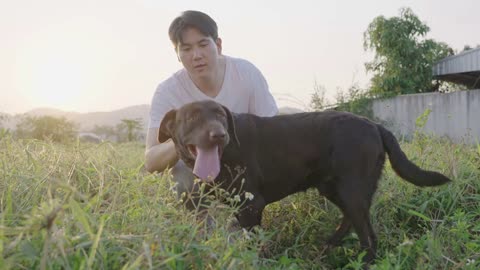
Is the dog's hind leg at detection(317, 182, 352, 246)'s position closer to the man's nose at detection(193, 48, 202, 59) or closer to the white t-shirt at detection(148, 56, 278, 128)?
the white t-shirt at detection(148, 56, 278, 128)

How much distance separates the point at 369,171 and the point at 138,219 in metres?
1.67

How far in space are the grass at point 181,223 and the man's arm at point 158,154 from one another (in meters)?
0.38

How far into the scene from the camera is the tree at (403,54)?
19.8m

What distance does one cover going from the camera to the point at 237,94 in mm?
3900

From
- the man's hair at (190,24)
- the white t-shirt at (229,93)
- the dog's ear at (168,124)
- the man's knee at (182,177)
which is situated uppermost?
the man's hair at (190,24)

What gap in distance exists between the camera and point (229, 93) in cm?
387

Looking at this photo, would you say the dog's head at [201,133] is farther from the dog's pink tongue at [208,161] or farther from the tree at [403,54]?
the tree at [403,54]

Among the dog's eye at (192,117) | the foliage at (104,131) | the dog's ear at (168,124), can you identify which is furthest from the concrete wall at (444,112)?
the dog's eye at (192,117)

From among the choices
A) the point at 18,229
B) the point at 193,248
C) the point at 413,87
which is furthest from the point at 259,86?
the point at 413,87

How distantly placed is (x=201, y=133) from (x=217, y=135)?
0.13 metres

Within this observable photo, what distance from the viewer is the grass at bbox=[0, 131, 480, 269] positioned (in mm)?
1519

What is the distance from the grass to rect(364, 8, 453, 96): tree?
1576 cm

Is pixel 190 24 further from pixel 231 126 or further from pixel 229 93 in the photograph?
pixel 231 126

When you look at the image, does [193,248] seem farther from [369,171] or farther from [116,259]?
[369,171]
